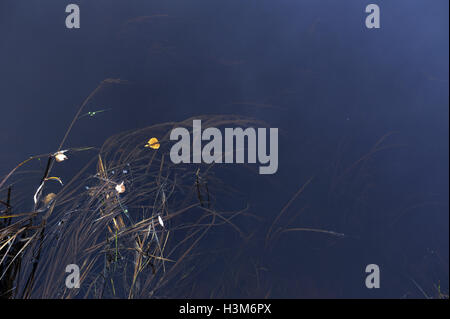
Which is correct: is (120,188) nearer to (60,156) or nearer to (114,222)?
(114,222)

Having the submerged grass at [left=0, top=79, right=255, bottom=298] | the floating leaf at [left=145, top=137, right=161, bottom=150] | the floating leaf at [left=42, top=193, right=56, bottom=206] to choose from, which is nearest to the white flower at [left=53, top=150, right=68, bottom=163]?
the submerged grass at [left=0, top=79, right=255, bottom=298]

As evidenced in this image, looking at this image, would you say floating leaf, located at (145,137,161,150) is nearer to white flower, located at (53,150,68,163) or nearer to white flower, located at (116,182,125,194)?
white flower, located at (116,182,125,194)

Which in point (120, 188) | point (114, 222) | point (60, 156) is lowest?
point (114, 222)

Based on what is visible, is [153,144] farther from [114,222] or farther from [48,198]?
[48,198]

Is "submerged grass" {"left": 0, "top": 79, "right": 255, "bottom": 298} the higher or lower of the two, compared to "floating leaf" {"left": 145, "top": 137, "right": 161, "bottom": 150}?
lower

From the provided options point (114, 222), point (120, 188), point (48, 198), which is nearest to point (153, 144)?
point (120, 188)

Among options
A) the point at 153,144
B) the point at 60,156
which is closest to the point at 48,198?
the point at 60,156

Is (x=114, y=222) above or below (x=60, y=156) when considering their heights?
below

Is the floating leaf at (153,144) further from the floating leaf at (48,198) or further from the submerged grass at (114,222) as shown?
the floating leaf at (48,198)

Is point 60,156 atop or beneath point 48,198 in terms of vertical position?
atop

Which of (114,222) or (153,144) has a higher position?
(153,144)

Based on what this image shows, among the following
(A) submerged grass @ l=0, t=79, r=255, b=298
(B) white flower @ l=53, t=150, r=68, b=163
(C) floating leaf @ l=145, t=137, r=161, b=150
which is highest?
(C) floating leaf @ l=145, t=137, r=161, b=150

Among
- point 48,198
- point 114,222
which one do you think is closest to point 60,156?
point 48,198
